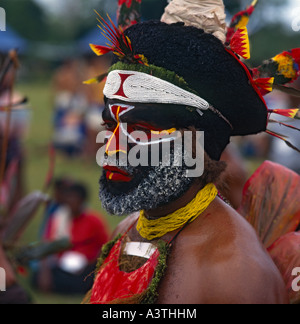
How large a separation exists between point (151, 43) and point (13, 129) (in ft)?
16.5

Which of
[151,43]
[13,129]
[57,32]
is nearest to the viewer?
[151,43]

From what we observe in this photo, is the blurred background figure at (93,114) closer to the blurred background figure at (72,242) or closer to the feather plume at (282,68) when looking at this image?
the blurred background figure at (72,242)

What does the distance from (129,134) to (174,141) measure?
19 centimetres

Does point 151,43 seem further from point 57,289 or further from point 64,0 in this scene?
point 64,0

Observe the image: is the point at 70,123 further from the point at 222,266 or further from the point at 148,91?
the point at 222,266

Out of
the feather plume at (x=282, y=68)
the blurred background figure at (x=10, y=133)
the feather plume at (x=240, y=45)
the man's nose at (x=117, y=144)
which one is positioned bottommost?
the blurred background figure at (x=10, y=133)

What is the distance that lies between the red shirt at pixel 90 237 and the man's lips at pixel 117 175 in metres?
3.79

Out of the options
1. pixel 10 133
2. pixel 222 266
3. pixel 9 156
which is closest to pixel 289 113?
pixel 222 266

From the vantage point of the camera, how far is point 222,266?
1.97 metres

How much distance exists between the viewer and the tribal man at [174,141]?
208 cm

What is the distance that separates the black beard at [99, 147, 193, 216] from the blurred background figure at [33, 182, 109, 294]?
3.63 meters

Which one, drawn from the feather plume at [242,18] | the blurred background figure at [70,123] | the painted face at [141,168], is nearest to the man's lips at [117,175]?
the painted face at [141,168]
